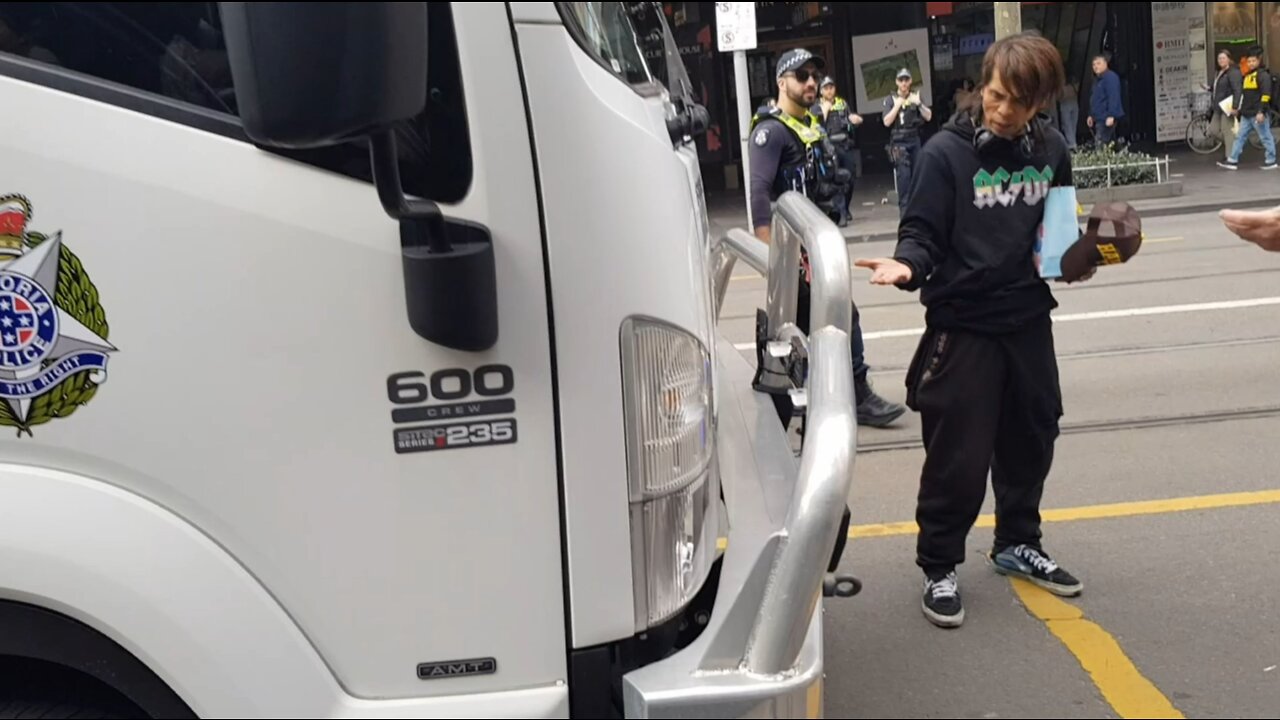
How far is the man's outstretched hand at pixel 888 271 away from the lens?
11.0ft

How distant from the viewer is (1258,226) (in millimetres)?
3637

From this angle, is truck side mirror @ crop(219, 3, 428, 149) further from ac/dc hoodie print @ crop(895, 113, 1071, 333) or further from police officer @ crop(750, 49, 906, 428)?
police officer @ crop(750, 49, 906, 428)

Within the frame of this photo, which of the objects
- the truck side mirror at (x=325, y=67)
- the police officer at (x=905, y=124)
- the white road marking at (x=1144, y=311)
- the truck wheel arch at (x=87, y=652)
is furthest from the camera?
the police officer at (x=905, y=124)

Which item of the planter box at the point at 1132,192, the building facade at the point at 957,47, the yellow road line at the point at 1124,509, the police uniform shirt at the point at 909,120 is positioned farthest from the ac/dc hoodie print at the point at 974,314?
the building facade at the point at 957,47

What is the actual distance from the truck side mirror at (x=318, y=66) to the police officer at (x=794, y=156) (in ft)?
13.9

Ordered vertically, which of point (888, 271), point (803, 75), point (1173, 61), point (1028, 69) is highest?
point (1173, 61)

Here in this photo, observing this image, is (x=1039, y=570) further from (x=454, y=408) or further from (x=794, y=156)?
(x=454, y=408)

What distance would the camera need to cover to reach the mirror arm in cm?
177

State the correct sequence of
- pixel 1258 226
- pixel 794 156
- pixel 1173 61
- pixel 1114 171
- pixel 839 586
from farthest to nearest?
pixel 1173 61, pixel 1114 171, pixel 794 156, pixel 1258 226, pixel 839 586

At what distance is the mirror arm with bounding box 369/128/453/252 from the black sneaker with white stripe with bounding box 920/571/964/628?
268cm

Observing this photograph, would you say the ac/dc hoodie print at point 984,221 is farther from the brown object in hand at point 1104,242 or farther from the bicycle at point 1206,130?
the bicycle at point 1206,130

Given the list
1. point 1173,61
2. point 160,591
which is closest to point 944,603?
point 160,591

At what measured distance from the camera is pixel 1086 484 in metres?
5.27

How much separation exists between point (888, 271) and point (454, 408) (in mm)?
1807
